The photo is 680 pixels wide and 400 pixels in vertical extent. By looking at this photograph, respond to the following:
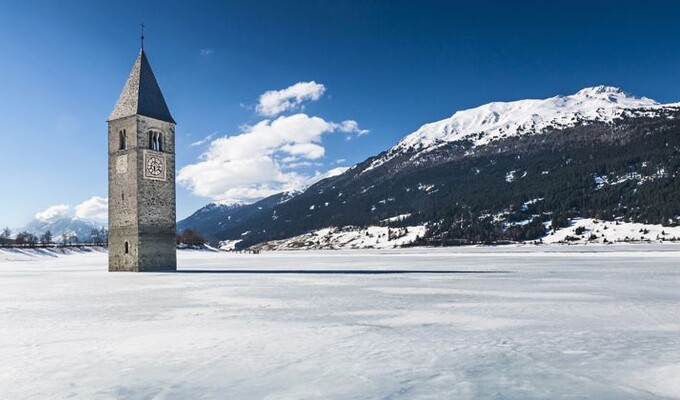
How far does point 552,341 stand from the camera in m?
10.0

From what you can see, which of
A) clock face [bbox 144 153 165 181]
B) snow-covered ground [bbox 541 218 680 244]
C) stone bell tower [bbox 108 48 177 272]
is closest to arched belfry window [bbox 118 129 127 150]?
stone bell tower [bbox 108 48 177 272]

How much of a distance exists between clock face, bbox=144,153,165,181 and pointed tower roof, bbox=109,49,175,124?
3.32 m

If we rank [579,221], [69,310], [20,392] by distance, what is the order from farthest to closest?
1. [579,221]
2. [69,310]
3. [20,392]

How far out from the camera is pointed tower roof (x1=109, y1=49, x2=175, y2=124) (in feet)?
141

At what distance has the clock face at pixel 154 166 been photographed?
42250mm

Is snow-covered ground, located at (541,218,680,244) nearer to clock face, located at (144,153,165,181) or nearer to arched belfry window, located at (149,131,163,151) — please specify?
arched belfry window, located at (149,131,163,151)

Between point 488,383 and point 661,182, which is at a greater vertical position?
point 661,182

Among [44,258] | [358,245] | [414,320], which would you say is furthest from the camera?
[358,245]

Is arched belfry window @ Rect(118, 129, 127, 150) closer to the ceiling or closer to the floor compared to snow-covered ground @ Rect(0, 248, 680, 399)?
closer to the ceiling

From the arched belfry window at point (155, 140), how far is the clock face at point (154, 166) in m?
0.95

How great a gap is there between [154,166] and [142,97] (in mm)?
5734

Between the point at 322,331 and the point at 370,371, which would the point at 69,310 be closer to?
the point at 322,331

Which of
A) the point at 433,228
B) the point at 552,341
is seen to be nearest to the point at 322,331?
the point at 552,341

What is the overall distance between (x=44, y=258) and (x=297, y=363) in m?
83.8
